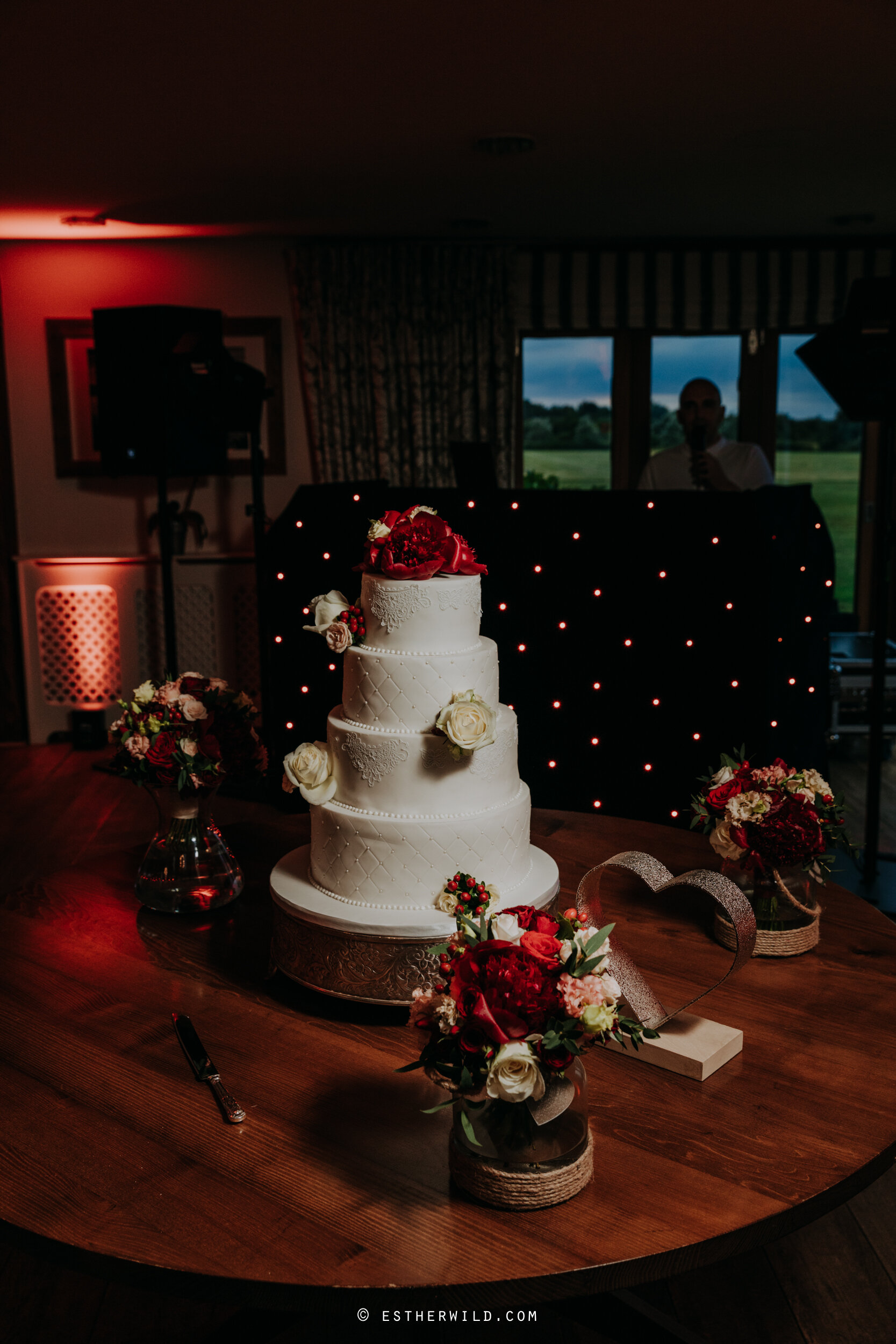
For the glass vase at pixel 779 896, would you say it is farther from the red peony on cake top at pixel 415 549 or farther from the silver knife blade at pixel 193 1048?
the silver knife blade at pixel 193 1048

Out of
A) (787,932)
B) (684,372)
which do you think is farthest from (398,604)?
(684,372)

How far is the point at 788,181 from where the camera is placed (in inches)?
164

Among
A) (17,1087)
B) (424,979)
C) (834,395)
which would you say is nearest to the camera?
(17,1087)

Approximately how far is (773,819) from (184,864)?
94 centimetres

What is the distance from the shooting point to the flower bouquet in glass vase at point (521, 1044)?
37.4 inches

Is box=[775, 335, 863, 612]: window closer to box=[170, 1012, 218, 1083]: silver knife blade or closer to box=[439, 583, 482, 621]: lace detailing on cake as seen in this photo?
box=[439, 583, 482, 621]: lace detailing on cake

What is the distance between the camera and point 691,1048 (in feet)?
4.10

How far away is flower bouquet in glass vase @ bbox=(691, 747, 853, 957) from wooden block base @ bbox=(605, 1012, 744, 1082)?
27 cm

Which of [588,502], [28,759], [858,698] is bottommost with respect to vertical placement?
[28,759]

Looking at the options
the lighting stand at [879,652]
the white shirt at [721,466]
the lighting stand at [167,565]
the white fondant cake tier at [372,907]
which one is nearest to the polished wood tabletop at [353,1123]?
the white fondant cake tier at [372,907]

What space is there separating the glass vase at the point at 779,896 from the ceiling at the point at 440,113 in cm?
205

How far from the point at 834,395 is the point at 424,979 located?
241 cm

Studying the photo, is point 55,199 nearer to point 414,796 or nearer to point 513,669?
point 513,669

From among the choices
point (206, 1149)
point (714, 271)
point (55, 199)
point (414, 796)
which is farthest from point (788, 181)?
point (206, 1149)
